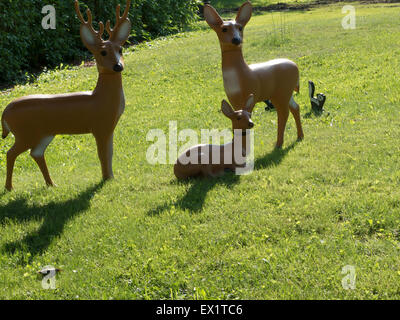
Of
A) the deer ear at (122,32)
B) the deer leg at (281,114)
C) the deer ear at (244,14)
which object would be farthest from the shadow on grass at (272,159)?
the deer ear at (122,32)

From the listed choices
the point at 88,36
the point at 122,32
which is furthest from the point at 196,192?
the point at 88,36

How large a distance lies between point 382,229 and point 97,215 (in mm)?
2997

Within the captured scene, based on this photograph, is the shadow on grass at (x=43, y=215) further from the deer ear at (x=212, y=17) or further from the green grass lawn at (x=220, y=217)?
the deer ear at (x=212, y=17)

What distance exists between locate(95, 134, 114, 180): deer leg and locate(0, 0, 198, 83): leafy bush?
784 centimetres

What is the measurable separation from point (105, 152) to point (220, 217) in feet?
5.79

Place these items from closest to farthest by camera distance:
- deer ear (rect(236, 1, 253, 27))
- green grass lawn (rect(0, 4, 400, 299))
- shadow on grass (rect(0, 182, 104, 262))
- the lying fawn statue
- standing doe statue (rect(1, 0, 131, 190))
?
green grass lawn (rect(0, 4, 400, 299))
shadow on grass (rect(0, 182, 104, 262))
standing doe statue (rect(1, 0, 131, 190))
the lying fawn statue
deer ear (rect(236, 1, 253, 27))

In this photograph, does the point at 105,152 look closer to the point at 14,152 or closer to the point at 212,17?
the point at 14,152

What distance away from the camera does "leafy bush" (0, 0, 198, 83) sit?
1181 centimetres

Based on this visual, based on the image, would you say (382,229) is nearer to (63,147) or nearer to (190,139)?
(190,139)

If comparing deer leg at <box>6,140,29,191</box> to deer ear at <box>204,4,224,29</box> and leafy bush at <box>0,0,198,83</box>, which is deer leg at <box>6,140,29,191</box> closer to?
deer ear at <box>204,4,224,29</box>

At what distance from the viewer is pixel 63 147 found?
737 centimetres

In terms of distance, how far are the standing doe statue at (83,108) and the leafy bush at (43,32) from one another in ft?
25.2

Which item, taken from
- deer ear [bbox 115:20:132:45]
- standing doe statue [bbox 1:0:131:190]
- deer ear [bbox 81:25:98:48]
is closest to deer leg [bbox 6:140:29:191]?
standing doe statue [bbox 1:0:131:190]

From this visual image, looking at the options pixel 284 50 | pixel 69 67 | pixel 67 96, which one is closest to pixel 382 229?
pixel 67 96
